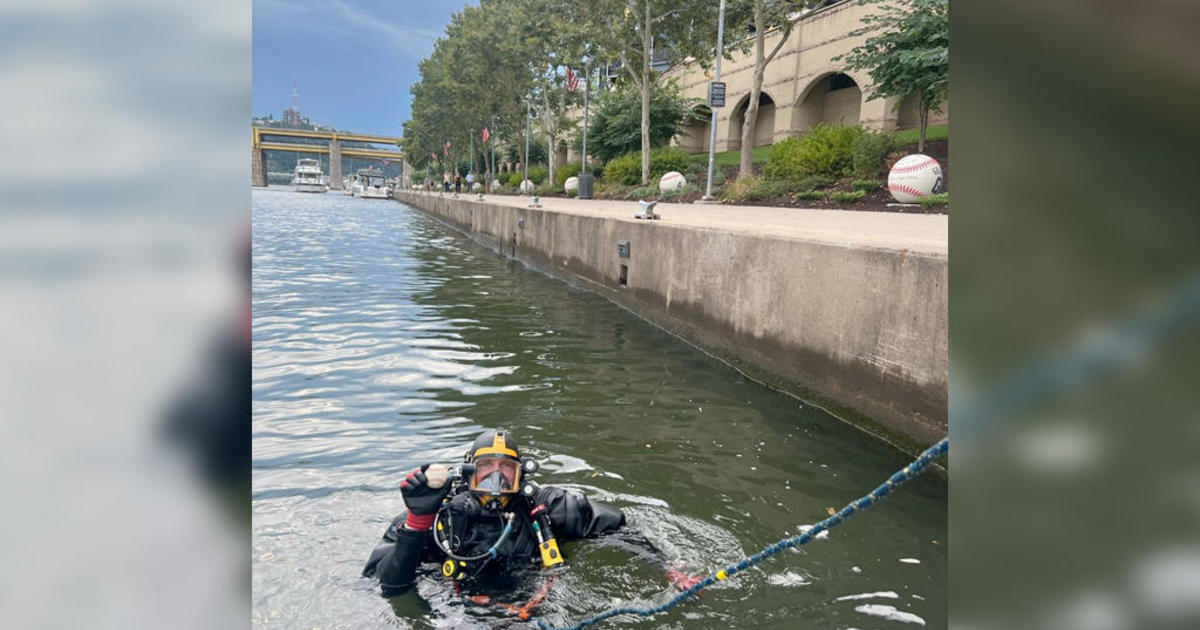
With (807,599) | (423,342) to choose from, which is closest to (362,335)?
(423,342)

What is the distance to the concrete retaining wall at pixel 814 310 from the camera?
5.77m

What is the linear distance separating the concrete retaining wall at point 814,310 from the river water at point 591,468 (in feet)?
1.21

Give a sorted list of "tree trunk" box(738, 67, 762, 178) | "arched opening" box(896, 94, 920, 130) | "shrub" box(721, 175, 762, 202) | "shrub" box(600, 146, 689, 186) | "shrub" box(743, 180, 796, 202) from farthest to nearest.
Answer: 1. "shrub" box(600, 146, 689, 186)
2. "arched opening" box(896, 94, 920, 130)
3. "tree trunk" box(738, 67, 762, 178)
4. "shrub" box(721, 175, 762, 202)
5. "shrub" box(743, 180, 796, 202)

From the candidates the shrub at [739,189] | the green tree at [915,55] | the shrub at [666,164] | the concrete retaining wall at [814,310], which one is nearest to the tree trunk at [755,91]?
the shrub at [739,189]

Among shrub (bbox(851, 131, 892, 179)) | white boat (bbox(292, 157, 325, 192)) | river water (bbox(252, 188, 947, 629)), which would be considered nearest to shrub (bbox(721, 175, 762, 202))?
shrub (bbox(851, 131, 892, 179))

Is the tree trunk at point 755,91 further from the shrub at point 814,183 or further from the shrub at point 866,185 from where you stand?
the shrub at point 866,185

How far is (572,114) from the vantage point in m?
62.6

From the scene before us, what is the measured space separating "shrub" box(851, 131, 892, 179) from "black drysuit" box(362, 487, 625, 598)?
52.7 feet

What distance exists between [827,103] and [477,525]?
37.0m

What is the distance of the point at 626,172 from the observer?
31938 millimetres

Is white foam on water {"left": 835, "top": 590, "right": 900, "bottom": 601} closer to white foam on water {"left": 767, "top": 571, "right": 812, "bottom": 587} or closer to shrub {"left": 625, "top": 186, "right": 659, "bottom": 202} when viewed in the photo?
white foam on water {"left": 767, "top": 571, "right": 812, "bottom": 587}

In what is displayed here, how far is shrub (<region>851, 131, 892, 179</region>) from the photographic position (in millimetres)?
18922

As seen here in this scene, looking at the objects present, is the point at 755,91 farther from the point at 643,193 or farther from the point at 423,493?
the point at 423,493
